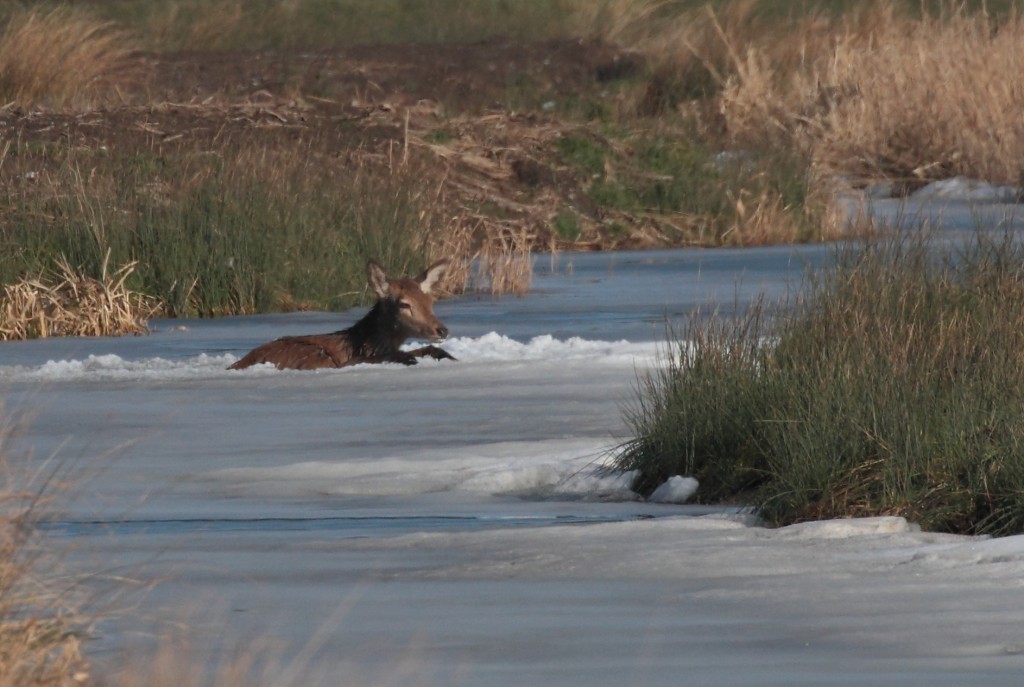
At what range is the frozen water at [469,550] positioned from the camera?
6250mm

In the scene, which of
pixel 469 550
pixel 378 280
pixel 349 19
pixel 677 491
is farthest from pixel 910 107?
pixel 469 550

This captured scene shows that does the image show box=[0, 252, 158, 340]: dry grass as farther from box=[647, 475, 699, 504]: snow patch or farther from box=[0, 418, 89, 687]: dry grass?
box=[0, 418, 89, 687]: dry grass

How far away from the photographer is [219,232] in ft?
67.5

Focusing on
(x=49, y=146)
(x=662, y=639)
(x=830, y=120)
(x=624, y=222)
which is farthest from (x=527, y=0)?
(x=662, y=639)

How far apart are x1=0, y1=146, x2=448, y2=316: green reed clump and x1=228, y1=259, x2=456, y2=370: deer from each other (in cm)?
484

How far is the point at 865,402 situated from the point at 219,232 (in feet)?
40.2

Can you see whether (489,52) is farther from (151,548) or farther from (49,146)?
(151,548)

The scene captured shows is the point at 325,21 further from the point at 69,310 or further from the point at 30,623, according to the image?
the point at 30,623

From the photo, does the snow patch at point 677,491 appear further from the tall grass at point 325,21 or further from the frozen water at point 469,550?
the tall grass at point 325,21

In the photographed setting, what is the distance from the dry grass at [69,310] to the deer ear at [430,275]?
10.8 ft

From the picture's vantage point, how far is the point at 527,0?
5547cm

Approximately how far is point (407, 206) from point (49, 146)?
5025mm

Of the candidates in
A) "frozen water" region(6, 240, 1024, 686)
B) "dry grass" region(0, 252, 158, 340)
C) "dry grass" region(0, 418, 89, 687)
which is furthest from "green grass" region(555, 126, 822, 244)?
"dry grass" region(0, 418, 89, 687)

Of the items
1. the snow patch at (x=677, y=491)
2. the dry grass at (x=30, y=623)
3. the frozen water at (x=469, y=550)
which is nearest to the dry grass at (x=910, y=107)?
the frozen water at (x=469, y=550)
